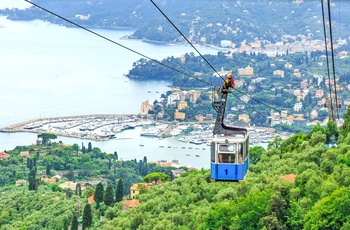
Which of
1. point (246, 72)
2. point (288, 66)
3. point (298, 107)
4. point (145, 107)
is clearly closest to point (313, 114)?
point (298, 107)

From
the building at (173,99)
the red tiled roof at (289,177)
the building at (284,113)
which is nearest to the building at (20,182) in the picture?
the red tiled roof at (289,177)

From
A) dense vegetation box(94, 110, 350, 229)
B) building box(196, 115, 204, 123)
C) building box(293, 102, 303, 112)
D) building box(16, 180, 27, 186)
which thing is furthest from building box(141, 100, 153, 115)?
dense vegetation box(94, 110, 350, 229)

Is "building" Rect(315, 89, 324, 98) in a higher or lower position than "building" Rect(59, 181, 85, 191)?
higher

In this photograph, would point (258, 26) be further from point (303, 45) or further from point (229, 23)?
point (303, 45)

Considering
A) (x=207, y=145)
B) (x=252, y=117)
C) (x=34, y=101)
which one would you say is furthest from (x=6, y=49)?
(x=207, y=145)

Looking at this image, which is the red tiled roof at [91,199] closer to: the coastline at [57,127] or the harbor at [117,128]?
the harbor at [117,128]

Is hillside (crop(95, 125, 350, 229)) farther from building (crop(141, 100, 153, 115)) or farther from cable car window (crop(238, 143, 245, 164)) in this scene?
building (crop(141, 100, 153, 115))

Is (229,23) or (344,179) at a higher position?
(229,23)
